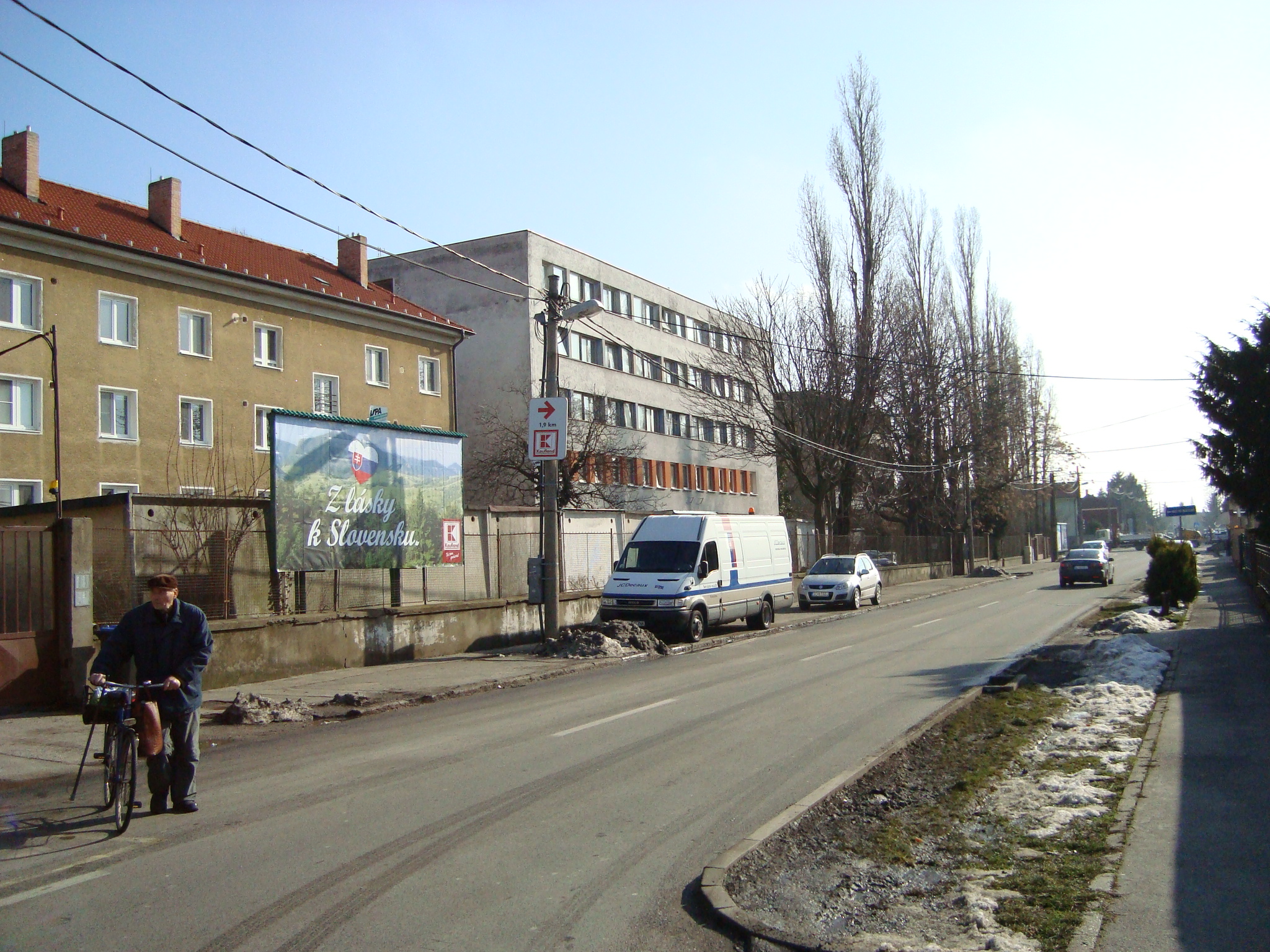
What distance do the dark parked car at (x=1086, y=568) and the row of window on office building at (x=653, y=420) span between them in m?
14.3

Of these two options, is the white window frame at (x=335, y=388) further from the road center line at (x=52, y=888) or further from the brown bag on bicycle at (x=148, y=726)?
the road center line at (x=52, y=888)

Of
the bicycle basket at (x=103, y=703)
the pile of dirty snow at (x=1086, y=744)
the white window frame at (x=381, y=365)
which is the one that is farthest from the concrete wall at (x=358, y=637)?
the white window frame at (x=381, y=365)

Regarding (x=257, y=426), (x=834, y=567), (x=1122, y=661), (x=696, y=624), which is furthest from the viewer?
(x=257, y=426)

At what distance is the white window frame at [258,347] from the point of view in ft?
109

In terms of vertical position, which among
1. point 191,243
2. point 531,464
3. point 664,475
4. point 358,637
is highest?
point 191,243

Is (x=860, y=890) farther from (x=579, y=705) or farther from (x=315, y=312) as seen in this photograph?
(x=315, y=312)

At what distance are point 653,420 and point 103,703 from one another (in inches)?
1912

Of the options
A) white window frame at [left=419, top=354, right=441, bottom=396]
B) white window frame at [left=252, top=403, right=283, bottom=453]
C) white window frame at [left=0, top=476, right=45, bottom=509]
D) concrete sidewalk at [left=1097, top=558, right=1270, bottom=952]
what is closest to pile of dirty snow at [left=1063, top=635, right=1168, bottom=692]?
concrete sidewalk at [left=1097, top=558, right=1270, bottom=952]

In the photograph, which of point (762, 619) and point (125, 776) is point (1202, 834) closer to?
point (125, 776)

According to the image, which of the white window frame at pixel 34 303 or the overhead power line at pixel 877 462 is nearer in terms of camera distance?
the white window frame at pixel 34 303

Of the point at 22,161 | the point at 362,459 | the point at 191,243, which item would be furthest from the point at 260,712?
the point at 191,243

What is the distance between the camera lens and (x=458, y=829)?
6.48 metres

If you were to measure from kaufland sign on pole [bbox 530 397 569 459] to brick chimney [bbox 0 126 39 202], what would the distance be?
19859 mm

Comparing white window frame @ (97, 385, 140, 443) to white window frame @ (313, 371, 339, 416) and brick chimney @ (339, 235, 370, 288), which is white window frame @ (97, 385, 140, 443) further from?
brick chimney @ (339, 235, 370, 288)
